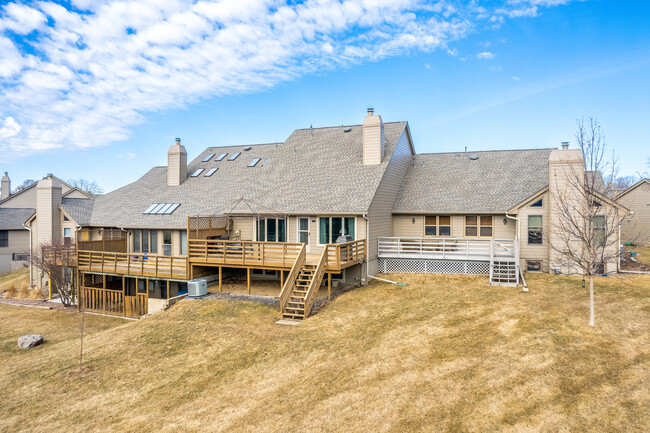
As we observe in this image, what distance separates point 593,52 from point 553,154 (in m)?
9.93

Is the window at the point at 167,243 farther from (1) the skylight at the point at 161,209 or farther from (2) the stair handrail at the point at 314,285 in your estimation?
(2) the stair handrail at the point at 314,285

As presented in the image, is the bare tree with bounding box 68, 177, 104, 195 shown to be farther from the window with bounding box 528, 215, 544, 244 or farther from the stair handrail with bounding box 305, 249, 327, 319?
the window with bounding box 528, 215, 544, 244

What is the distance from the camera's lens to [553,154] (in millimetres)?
16844

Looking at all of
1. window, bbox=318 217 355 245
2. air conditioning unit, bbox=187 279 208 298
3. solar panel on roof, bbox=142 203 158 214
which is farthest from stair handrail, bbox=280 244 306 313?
solar panel on roof, bbox=142 203 158 214

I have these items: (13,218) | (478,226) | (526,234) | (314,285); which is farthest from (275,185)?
(13,218)

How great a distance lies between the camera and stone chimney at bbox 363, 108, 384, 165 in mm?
19891

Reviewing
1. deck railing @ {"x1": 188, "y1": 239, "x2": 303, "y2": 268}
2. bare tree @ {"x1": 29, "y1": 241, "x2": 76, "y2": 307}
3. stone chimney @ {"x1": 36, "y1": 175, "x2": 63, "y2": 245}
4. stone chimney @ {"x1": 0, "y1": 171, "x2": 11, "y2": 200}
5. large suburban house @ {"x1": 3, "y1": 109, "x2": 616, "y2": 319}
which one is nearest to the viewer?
deck railing @ {"x1": 188, "y1": 239, "x2": 303, "y2": 268}

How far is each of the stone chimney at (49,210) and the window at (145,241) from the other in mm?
6509

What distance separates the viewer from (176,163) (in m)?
25.2

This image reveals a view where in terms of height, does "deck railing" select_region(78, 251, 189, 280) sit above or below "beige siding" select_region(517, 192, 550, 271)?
below

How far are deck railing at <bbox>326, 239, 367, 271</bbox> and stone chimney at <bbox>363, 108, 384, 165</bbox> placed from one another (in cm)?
507

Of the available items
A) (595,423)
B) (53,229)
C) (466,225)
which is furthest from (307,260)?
(53,229)

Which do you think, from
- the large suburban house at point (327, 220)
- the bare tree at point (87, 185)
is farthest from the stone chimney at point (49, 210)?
the bare tree at point (87, 185)

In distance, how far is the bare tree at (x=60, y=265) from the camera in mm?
21188
